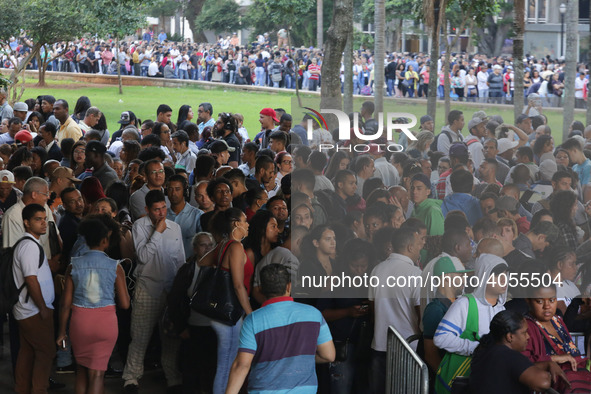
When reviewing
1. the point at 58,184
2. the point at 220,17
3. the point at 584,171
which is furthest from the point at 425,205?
the point at 220,17

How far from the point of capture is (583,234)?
5535 millimetres

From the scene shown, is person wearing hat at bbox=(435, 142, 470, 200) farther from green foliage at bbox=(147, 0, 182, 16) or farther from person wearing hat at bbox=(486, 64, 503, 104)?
green foliage at bbox=(147, 0, 182, 16)

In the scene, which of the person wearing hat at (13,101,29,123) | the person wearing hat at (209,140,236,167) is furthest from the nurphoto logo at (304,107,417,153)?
the person wearing hat at (13,101,29,123)

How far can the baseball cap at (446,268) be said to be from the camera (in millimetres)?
5562

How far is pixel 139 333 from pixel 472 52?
4032 millimetres

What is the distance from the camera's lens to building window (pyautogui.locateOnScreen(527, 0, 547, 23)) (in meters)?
6.42

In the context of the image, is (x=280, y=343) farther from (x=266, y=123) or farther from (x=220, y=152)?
(x=266, y=123)

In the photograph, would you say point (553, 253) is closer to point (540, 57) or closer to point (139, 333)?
point (139, 333)

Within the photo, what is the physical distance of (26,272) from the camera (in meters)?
6.48

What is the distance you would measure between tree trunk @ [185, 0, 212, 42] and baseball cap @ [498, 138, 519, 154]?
51757mm

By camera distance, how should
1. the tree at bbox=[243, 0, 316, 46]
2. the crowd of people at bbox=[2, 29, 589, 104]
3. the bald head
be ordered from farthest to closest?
the crowd of people at bbox=[2, 29, 589, 104]
the tree at bbox=[243, 0, 316, 46]
the bald head

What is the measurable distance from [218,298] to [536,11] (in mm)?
3018

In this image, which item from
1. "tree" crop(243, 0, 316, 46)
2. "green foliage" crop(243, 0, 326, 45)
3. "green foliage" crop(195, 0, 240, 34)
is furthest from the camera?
"green foliage" crop(195, 0, 240, 34)

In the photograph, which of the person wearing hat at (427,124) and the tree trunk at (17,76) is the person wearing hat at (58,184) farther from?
the tree trunk at (17,76)
